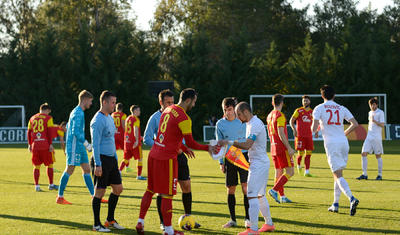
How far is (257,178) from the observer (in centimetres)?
776

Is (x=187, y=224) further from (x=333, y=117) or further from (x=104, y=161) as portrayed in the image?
(x=333, y=117)

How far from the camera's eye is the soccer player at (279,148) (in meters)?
10.4

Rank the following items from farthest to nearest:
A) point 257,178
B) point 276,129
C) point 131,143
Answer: point 131,143, point 276,129, point 257,178

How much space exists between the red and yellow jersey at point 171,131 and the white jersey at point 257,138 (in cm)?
86

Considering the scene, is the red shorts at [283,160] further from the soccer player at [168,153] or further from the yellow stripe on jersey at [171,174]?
the yellow stripe on jersey at [171,174]

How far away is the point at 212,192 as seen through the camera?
12758 mm

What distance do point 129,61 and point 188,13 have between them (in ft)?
54.6

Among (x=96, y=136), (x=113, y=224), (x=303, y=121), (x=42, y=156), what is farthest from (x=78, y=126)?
(x=303, y=121)

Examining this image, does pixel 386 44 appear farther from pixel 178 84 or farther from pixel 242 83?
pixel 178 84

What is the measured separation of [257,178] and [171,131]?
1348 mm

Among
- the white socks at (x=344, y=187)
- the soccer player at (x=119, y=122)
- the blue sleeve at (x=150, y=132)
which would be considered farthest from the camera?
the soccer player at (x=119, y=122)

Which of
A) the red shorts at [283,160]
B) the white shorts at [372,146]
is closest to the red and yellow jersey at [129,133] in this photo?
the red shorts at [283,160]

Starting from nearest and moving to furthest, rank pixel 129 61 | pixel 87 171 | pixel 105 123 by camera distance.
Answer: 1. pixel 105 123
2. pixel 87 171
3. pixel 129 61

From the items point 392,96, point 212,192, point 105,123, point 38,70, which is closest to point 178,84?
point 38,70
